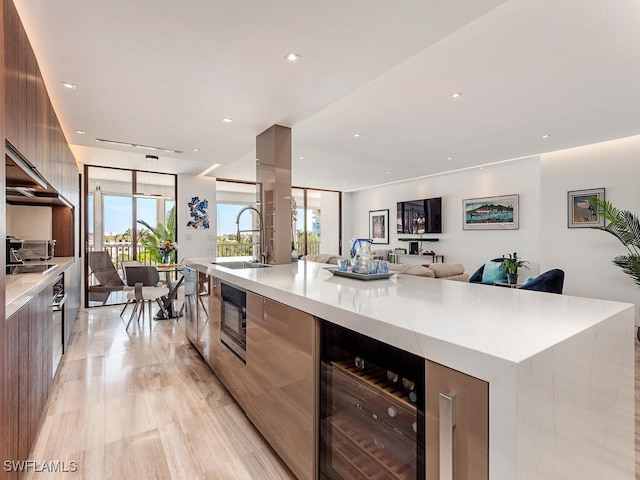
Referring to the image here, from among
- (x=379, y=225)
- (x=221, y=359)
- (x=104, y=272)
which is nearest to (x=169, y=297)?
(x=104, y=272)

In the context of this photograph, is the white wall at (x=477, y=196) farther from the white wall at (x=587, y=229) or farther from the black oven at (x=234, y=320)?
the black oven at (x=234, y=320)

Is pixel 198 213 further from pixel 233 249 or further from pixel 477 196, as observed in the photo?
pixel 477 196

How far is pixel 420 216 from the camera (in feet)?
23.6

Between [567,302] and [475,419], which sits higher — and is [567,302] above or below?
above

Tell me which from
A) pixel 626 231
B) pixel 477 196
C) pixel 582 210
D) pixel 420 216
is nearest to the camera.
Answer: pixel 626 231

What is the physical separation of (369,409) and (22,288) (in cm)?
185

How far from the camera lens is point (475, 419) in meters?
0.75

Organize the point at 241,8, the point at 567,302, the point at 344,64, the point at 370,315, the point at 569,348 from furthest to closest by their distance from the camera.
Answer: the point at 344,64 → the point at 241,8 → the point at 567,302 → the point at 370,315 → the point at 569,348

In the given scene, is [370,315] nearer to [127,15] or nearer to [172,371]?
[127,15]

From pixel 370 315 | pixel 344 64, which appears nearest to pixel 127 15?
pixel 344 64

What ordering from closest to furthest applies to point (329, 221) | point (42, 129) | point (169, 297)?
point (42, 129)
point (169, 297)
point (329, 221)

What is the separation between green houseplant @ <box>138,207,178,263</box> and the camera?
5.73m

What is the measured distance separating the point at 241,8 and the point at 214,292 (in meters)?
1.94

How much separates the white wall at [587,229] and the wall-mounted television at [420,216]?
2.09 meters
